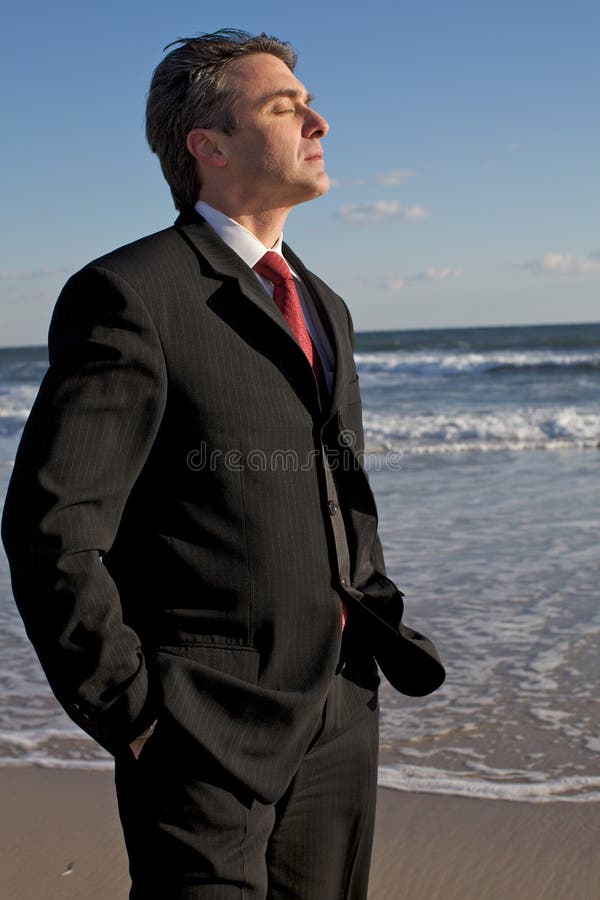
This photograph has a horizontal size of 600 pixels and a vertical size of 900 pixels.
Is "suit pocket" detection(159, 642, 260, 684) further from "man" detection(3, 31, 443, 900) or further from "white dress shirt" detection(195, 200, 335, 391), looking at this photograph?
"white dress shirt" detection(195, 200, 335, 391)

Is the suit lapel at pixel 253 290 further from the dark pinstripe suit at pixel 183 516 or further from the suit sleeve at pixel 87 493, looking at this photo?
the suit sleeve at pixel 87 493

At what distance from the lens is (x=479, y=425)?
13.9 meters

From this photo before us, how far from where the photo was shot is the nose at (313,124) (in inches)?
68.7

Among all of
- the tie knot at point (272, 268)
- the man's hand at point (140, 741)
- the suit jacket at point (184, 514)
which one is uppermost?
the tie knot at point (272, 268)

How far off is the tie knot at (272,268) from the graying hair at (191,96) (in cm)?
19

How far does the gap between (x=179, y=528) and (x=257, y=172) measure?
0.63 meters

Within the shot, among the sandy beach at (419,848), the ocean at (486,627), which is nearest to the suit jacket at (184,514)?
the sandy beach at (419,848)

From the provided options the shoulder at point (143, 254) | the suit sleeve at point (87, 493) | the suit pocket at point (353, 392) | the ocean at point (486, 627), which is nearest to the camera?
the suit sleeve at point (87, 493)

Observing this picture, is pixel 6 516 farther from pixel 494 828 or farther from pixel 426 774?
pixel 426 774

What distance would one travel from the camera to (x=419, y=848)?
112 inches

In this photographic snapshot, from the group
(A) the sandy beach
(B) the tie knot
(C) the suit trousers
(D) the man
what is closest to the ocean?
(A) the sandy beach

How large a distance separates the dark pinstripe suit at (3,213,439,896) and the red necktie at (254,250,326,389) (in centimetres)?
9

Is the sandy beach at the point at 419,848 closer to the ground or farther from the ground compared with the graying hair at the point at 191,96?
closer to the ground

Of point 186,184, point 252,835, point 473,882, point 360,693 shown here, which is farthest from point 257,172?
point 473,882
